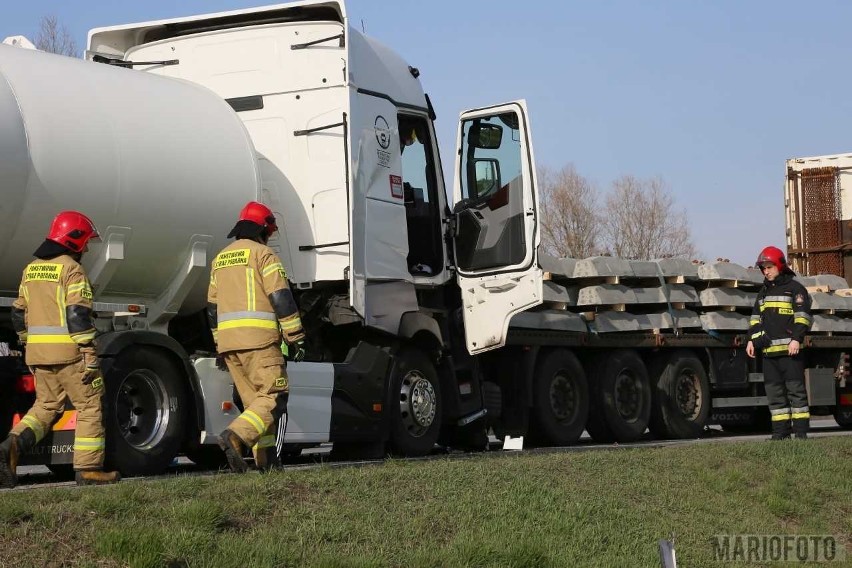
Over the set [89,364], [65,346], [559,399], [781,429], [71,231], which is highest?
[71,231]

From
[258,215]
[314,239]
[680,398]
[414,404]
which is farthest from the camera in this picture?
[680,398]

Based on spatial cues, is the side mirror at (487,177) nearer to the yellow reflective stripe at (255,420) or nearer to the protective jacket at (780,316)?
the protective jacket at (780,316)

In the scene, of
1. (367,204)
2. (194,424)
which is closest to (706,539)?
(194,424)

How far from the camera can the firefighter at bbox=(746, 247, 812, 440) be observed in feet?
43.9

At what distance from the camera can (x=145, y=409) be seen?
9703mm

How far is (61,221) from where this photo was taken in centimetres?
866

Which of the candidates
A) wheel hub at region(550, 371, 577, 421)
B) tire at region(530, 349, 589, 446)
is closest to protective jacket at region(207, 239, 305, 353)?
tire at region(530, 349, 589, 446)

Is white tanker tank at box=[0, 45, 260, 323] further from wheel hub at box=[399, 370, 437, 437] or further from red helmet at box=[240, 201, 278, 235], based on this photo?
wheel hub at box=[399, 370, 437, 437]

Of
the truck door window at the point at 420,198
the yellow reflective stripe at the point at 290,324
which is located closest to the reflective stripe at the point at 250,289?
the yellow reflective stripe at the point at 290,324

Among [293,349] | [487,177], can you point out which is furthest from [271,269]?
[487,177]

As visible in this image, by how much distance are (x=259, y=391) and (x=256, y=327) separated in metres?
0.44

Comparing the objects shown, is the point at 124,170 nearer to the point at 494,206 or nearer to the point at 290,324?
the point at 290,324

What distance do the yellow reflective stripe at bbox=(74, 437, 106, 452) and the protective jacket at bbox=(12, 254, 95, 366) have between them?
522 millimetres

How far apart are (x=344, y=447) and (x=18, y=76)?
4658 millimetres
